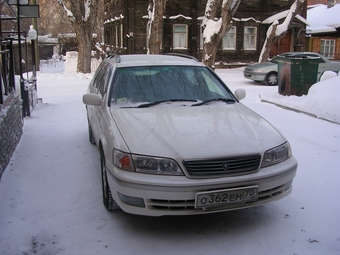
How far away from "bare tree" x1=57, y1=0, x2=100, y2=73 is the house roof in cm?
1941

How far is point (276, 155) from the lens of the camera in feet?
12.3

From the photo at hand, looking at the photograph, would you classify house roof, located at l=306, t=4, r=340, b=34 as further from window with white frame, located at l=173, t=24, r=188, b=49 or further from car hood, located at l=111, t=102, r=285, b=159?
car hood, located at l=111, t=102, r=285, b=159

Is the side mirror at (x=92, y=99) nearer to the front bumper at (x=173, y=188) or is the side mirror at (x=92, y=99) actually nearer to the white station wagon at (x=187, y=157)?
the white station wagon at (x=187, y=157)

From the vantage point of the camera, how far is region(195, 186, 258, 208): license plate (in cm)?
337

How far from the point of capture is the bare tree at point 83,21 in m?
19.0

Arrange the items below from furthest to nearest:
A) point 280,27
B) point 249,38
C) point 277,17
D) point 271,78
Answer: point 249,38 < point 277,17 < point 280,27 < point 271,78

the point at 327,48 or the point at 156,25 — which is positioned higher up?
the point at 156,25

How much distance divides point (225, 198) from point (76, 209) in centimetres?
173

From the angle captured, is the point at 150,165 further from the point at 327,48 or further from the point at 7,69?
the point at 327,48

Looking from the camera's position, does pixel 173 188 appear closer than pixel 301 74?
Yes

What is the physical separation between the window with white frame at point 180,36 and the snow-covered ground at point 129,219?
788 inches

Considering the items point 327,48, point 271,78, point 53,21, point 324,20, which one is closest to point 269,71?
point 271,78

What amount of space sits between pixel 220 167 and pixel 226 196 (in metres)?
0.26

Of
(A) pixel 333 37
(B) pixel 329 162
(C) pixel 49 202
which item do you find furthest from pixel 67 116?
(A) pixel 333 37
